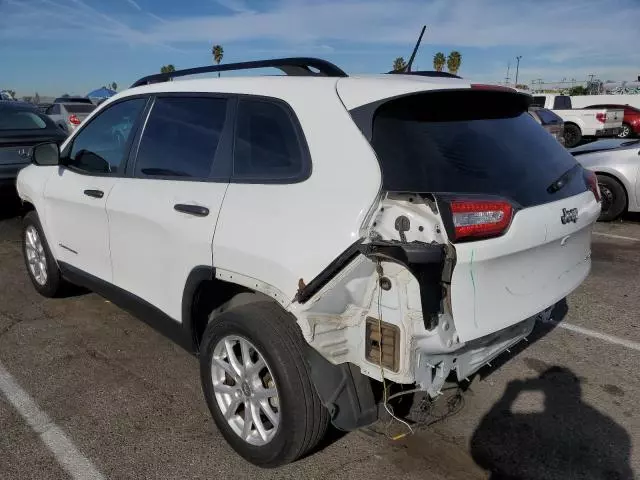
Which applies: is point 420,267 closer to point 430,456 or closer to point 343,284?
point 343,284

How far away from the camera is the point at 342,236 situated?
7.47ft

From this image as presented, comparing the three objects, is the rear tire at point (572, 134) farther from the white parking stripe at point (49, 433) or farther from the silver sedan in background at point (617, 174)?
the white parking stripe at point (49, 433)

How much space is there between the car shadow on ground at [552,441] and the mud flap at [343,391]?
771mm

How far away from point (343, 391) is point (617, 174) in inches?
271

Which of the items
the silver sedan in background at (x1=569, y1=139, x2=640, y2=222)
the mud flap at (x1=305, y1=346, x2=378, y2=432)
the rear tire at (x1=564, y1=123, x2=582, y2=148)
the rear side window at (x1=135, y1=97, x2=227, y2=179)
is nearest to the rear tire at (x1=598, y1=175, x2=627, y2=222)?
the silver sedan in background at (x1=569, y1=139, x2=640, y2=222)

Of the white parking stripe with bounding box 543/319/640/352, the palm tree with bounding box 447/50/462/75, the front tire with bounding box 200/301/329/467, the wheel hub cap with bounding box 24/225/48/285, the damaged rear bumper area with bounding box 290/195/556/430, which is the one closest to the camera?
the damaged rear bumper area with bounding box 290/195/556/430

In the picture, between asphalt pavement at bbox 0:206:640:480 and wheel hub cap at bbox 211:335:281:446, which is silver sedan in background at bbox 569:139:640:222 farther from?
wheel hub cap at bbox 211:335:281:446

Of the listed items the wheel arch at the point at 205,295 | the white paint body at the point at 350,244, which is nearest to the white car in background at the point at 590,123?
the white paint body at the point at 350,244

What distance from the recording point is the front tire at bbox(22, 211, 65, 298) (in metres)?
4.75

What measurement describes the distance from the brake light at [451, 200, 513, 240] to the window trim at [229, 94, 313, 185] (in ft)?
2.25

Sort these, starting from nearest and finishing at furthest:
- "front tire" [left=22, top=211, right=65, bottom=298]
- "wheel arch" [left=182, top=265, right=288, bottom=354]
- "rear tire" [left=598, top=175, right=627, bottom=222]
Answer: "wheel arch" [left=182, top=265, right=288, bottom=354] < "front tire" [left=22, top=211, right=65, bottom=298] < "rear tire" [left=598, top=175, right=627, bottom=222]

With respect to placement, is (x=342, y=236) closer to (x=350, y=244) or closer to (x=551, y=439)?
(x=350, y=244)

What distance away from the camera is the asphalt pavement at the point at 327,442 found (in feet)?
9.26

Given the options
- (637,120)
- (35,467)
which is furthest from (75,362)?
(637,120)
